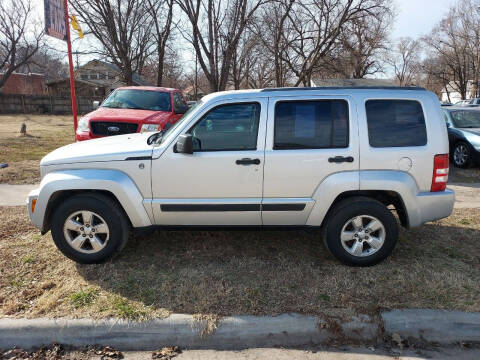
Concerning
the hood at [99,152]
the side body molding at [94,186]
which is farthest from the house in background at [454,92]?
the side body molding at [94,186]

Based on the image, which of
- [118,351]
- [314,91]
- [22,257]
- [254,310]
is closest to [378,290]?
[254,310]

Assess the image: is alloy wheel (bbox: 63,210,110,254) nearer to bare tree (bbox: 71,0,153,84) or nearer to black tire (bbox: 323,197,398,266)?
black tire (bbox: 323,197,398,266)

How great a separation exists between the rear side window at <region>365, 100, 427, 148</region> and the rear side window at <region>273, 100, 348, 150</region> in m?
0.29

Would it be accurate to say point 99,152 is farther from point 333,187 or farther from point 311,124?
point 333,187

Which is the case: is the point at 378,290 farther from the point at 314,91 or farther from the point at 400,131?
the point at 314,91

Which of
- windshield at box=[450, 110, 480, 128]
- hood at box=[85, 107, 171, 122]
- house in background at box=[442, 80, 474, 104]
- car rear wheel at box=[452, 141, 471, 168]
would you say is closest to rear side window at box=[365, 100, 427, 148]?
hood at box=[85, 107, 171, 122]

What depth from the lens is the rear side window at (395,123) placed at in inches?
142

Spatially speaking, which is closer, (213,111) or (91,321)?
(91,321)

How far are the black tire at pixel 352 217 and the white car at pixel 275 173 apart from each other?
0.01 metres

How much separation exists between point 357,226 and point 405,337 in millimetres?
1127

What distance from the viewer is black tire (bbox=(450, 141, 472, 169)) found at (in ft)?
29.2

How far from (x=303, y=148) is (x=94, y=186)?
2137 mm

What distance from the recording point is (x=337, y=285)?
11.2 feet

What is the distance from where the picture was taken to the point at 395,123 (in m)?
3.64
